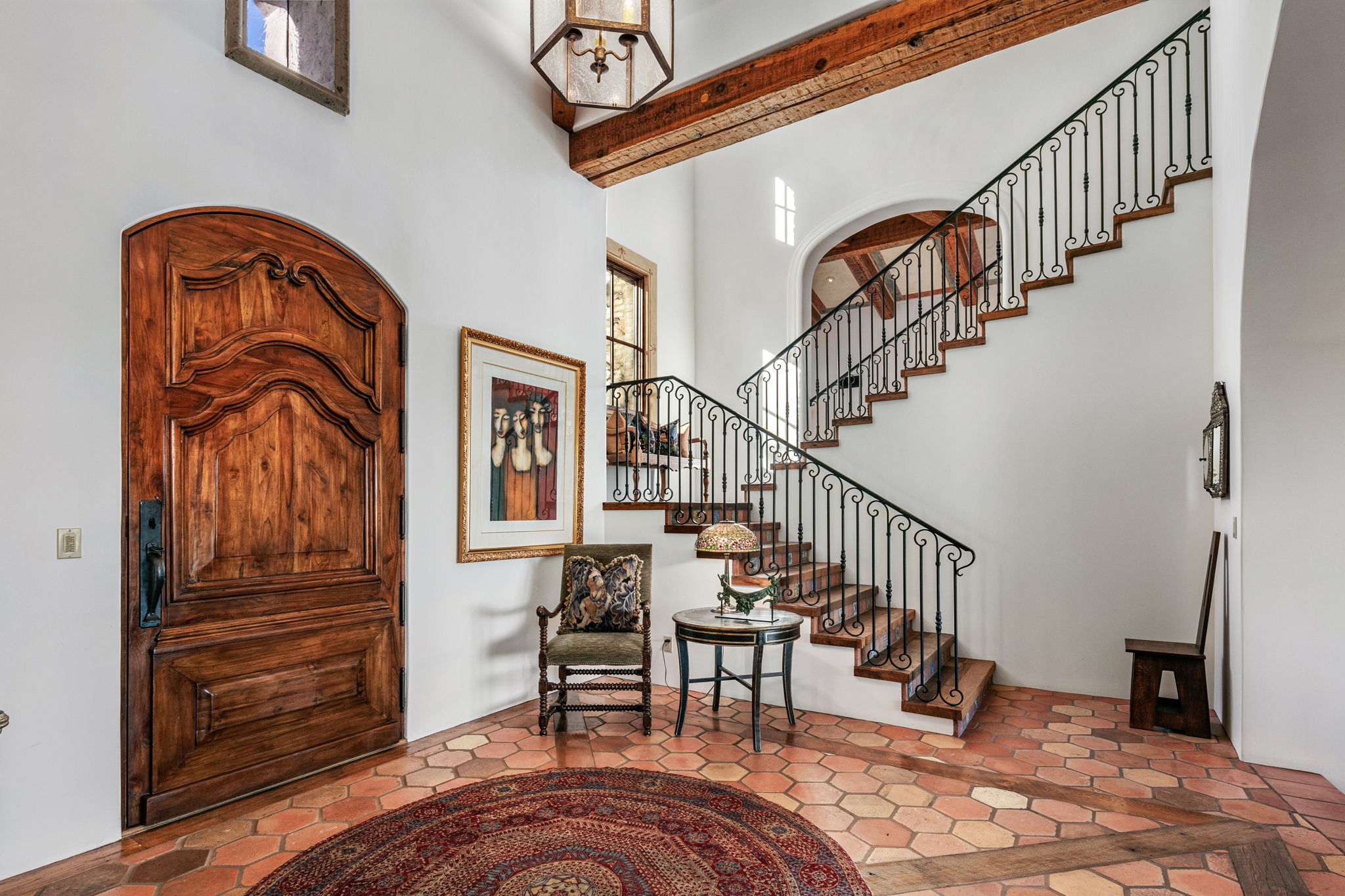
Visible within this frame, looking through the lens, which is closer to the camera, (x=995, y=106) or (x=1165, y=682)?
(x=1165, y=682)

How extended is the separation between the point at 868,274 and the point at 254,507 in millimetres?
9731

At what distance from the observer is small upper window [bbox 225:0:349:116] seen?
3246 millimetres

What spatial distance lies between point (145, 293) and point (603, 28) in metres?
2.16

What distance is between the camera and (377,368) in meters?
3.85

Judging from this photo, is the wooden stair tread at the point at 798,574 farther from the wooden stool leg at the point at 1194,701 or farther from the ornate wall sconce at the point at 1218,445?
the ornate wall sconce at the point at 1218,445

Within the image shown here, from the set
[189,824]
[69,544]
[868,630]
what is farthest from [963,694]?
[69,544]

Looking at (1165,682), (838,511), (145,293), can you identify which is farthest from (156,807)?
(1165,682)

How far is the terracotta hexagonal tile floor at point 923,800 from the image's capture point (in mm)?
2580

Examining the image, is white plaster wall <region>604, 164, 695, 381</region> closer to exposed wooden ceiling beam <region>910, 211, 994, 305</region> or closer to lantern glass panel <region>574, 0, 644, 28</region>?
exposed wooden ceiling beam <region>910, 211, 994, 305</region>

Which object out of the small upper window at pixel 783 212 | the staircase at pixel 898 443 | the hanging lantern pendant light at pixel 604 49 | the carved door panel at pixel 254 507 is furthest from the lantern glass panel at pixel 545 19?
the small upper window at pixel 783 212

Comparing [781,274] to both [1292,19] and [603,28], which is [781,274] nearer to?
[603,28]

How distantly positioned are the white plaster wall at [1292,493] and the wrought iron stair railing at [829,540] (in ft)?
4.65

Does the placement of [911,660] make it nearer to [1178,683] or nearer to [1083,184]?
[1178,683]

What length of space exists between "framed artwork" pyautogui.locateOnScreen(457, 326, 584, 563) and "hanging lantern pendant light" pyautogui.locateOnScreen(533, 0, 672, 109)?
60.0 inches
